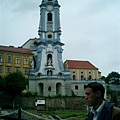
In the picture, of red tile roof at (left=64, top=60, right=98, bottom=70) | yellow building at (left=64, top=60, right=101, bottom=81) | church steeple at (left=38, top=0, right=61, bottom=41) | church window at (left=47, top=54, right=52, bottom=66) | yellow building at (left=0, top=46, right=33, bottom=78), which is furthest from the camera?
red tile roof at (left=64, top=60, right=98, bottom=70)

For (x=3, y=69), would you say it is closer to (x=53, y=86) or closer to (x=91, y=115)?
(x=53, y=86)

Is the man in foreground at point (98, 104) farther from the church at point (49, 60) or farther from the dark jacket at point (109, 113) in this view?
the church at point (49, 60)

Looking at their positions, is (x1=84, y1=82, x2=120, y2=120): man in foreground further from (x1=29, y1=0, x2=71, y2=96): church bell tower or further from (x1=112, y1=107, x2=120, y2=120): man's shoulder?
(x1=29, y1=0, x2=71, y2=96): church bell tower

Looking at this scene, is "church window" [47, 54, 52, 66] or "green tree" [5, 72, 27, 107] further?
"church window" [47, 54, 52, 66]

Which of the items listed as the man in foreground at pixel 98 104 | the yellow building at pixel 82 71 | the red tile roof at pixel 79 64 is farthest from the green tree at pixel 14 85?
the man in foreground at pixel 98 104

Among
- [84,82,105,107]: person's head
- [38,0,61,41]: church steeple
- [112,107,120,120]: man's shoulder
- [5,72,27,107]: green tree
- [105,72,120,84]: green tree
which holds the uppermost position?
[38,0,61,41]: church steeple

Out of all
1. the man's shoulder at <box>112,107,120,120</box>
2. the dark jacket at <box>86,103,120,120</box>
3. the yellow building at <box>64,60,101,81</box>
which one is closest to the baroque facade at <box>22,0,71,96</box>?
the yellow building at <box>64,60,101,81</box>

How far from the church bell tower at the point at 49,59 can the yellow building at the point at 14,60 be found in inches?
81.6

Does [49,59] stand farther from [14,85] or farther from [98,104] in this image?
[98,104]

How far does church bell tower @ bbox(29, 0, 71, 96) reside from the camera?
50812mm

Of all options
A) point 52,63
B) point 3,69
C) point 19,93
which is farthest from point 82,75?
point 19,93

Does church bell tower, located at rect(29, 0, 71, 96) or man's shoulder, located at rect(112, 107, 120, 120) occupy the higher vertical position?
church bell tower, located at rect(29, 0, 71, 96)

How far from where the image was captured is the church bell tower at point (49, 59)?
2000 inches

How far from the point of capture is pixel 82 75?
220 ft
